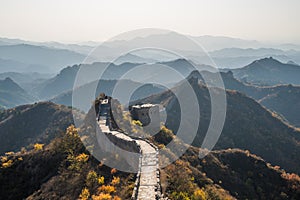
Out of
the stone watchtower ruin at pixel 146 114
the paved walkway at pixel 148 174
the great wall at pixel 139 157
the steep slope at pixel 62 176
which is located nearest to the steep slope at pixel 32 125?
the stone watchtower ruin at pixel 146 114

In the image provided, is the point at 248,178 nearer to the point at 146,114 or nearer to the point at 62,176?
the point at 146,114

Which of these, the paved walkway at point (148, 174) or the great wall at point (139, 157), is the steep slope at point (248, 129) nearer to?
the great wall at point (139, 157)

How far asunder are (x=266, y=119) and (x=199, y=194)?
137960 millimetres

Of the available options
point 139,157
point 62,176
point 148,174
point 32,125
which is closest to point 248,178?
point 139,157

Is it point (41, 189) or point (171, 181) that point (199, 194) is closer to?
point (171, 181)

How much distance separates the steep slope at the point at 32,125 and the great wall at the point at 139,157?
3854 inches

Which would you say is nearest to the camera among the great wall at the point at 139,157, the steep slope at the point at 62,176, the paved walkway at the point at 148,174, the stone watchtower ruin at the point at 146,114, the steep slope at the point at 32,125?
the paved walkway at the point at 148,174

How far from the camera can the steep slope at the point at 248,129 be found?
114769mm

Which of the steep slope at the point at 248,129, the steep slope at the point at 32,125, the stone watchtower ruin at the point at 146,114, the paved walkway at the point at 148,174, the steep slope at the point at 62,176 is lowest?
the steep slope at the point at 32,125

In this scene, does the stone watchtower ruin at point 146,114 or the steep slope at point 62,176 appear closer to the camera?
the steep slope at point 62,176

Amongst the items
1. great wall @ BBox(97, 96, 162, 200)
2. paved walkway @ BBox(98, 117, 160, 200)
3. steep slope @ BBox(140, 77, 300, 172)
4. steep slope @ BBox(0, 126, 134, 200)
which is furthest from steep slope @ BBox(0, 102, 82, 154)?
paved walkway @ BBox(98, 117, 160, 200)

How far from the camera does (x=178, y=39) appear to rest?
131ft

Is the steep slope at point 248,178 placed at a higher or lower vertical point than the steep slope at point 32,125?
higher

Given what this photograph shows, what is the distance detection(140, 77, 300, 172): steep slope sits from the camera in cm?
11477
